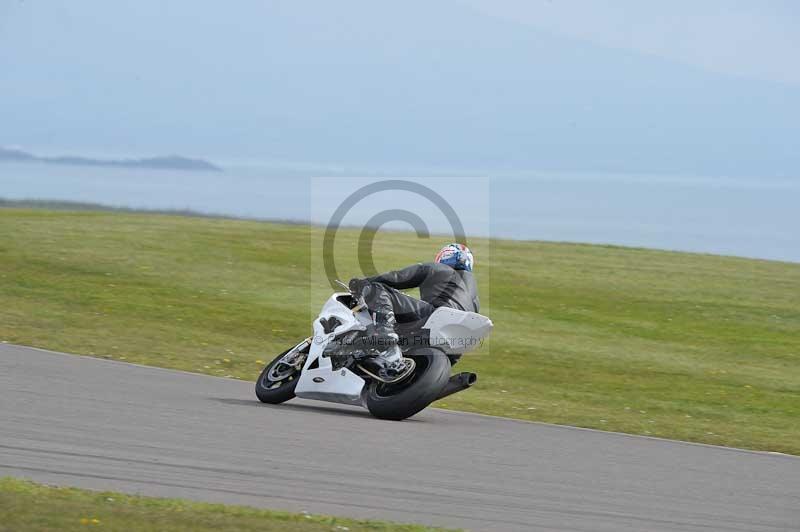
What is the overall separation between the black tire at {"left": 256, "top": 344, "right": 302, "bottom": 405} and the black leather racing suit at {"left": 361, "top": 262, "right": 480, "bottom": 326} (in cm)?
101

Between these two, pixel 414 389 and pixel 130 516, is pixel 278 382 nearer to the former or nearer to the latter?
pixel 414 389

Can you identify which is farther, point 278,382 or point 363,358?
point 278,382

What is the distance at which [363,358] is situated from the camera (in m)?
11.0

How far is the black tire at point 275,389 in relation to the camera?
1139 cm

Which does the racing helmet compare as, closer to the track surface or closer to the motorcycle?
the motorcycle

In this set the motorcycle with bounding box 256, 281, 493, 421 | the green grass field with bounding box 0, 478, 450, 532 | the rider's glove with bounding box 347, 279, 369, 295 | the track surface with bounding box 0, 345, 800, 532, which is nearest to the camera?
the green grass field with bounding box 0, 478, 450, 532

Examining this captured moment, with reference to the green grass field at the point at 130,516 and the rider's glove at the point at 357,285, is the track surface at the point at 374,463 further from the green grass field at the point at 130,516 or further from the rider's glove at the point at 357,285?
the rider's glove at the point at 357,285

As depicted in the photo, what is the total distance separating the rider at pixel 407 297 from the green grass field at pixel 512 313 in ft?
7.11

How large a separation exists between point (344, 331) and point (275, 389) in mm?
986

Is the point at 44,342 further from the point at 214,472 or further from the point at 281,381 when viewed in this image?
the point at 214,472

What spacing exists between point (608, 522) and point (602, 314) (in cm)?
1525

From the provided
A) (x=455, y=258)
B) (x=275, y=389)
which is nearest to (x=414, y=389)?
(x=455, y=258)

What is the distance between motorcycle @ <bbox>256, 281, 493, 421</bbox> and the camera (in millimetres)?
10766

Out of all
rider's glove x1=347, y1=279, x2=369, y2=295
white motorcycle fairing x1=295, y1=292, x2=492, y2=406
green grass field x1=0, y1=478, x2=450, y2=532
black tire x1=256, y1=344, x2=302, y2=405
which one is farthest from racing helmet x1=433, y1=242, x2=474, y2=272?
green grass field x1=0, y1=478, x2=450, y2=532
